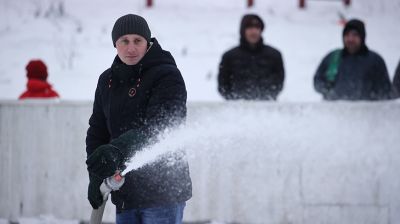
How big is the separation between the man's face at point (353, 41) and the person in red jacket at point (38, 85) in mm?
3288

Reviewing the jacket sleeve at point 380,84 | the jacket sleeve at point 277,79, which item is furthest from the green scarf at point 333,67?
the jacket sleeve at point 277,79

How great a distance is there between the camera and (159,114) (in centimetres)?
268

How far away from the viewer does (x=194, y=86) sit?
11.5 m

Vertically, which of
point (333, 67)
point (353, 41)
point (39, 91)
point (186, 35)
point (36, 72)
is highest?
point (186, 35)

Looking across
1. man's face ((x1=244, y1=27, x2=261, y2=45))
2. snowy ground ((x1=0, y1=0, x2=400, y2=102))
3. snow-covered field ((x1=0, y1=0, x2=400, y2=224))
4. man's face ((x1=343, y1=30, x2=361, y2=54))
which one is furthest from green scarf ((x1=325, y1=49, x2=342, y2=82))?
snowy ground ((x1=0, y1=0, x2=400, y2=102))

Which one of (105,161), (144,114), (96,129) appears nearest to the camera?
(105,161)

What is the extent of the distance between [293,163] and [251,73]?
1.23 meters

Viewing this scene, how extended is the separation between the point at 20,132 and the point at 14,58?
24.8 feet

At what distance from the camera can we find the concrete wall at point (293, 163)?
5.35 meters

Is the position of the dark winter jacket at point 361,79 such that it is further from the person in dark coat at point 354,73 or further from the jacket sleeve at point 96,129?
the jacket sleeve at point 96,129

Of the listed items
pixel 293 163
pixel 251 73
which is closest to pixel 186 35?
pixel 251 73

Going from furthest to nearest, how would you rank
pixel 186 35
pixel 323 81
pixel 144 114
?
pixel 186 35 < pixel 323 81 < pixel 144 114

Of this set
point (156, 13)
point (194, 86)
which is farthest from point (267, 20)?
point (194, 86)

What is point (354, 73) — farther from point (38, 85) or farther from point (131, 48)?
point (131, 48)
